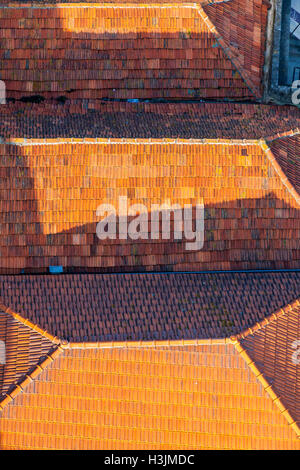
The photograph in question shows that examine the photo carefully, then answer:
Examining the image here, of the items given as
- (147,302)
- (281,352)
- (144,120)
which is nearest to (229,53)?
(144,120)

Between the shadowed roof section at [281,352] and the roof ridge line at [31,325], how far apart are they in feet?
19.9

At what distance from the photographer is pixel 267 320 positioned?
19.6 meters

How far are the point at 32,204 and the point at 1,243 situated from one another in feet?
5.80

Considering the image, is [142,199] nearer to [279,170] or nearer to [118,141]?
[118,141]

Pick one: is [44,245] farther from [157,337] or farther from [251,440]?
[251,440]

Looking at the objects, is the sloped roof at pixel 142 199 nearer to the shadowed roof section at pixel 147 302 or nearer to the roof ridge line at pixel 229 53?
the shadowed roof section at pixel 147 302

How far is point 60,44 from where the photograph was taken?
81.9 ft

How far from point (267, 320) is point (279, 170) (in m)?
5.81

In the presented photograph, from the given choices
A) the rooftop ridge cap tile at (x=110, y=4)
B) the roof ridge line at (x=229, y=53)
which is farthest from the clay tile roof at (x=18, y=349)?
the roof ridge line at (x=229, y=53)

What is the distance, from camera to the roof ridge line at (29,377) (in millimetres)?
18422

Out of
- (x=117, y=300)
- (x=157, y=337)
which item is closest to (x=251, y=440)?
(x=157, y=337)

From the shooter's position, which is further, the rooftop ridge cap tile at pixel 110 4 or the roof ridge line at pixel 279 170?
the rooftop ridge cap tile at pixel 110 4

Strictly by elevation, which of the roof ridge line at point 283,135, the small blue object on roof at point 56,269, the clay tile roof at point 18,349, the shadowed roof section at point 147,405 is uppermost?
the roof ridge line at point 283,135

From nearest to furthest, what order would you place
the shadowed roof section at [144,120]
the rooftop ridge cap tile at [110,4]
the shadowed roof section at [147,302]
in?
the shadowed roof section at [147,302], the shadowed roof section at [144,120], the rooftop ridge cap tile at [110,4]
